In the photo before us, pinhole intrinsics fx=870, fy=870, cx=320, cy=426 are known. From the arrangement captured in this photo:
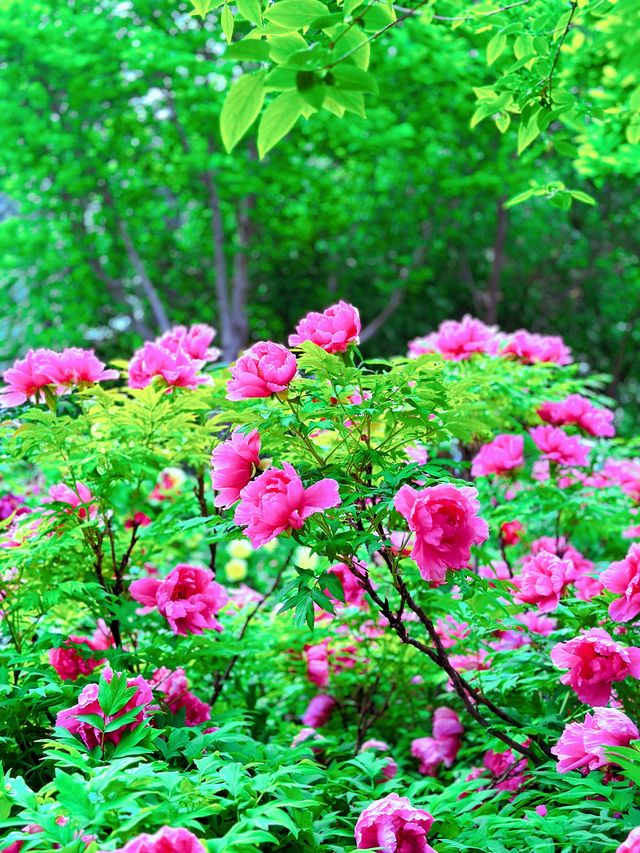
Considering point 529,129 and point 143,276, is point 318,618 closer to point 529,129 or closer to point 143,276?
point 529,129

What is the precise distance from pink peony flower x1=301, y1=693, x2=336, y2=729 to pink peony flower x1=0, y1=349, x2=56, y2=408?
1.24 meters

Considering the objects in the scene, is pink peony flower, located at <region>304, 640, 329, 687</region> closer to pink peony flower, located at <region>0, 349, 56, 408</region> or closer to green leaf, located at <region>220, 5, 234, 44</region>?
pink peony flower, located at <region>0, 349, 56, 408</region>

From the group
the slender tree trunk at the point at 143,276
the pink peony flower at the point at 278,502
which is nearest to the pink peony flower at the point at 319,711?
the pink peony flower at the point at 278,502

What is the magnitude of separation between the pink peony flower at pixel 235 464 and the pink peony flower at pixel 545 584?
65cm

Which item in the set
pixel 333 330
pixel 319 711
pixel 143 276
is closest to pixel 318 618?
pixel 319 711

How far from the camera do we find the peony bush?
1.37 meters

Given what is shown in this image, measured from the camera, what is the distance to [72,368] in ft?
6.74

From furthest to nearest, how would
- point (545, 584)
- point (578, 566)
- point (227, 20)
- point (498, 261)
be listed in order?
1. point (498, 261)
2. point (578, 566)
3. point (545, 584)
4. point (227, 20)

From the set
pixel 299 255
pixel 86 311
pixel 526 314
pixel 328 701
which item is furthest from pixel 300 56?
pixel 526 314

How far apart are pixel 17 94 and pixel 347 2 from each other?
6.63 meters

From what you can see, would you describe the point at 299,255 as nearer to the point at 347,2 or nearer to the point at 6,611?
the point at 6,611

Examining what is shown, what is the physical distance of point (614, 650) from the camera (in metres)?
1.61

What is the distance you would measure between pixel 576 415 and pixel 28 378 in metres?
1.60

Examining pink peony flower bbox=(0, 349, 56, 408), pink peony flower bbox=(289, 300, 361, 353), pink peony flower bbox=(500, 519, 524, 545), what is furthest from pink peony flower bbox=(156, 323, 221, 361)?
pink peony flower bbox=(500, 519, 524, 545)
